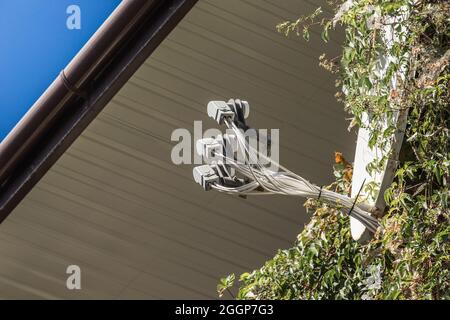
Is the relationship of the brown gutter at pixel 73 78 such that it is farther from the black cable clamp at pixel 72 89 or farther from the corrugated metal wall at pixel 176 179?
the corrugated metal wall at pixel 176 179

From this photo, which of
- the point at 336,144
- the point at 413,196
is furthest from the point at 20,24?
the point at 413,196

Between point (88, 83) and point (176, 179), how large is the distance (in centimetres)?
97

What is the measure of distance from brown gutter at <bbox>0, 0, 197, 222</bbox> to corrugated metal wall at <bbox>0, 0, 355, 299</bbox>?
178 mm

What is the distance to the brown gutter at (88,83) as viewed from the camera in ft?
21.2

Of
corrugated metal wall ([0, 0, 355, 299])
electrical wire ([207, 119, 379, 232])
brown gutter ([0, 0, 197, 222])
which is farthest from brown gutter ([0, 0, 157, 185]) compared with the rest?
electrical wire ([207, 119, 379, 232])

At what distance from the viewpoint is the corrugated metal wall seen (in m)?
6.81

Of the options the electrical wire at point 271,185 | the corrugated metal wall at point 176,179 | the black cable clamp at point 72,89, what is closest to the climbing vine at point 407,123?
the electrical wire at point 271,185

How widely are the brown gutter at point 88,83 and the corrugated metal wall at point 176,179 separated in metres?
0.18

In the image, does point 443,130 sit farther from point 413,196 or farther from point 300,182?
point 300,182

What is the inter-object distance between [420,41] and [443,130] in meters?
0.41

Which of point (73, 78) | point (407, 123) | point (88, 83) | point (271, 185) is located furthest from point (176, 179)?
point (407, 123)

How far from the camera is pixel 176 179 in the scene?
725 centimetres

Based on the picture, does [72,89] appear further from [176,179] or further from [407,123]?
[407,123]

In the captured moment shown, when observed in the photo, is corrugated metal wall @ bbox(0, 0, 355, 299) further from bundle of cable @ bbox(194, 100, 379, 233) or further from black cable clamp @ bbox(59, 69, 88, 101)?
bundle of cable @ bbox(194, 100, 379, 233)
